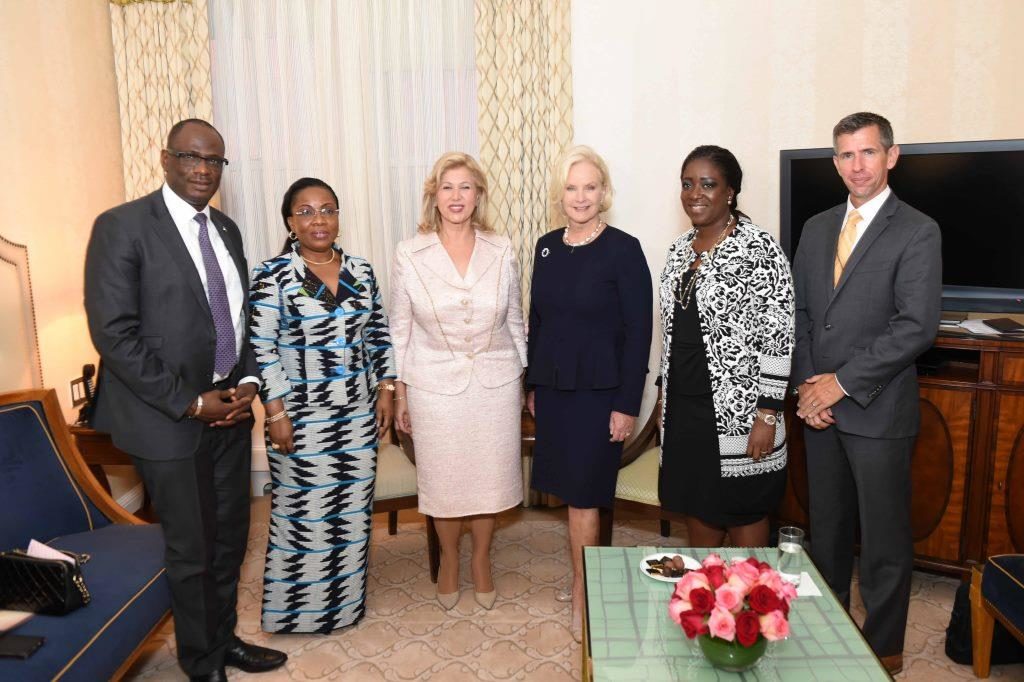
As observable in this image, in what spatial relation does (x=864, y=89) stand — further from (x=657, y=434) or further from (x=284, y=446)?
(x=284, y=446)

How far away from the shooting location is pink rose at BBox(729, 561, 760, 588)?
65.6 inches

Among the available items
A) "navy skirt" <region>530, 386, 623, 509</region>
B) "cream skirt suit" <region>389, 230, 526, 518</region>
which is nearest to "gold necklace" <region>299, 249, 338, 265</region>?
"cream skirt suit" <region>389, 230, 526, 518</region>

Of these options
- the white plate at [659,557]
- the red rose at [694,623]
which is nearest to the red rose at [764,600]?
the red rose at [694,623]

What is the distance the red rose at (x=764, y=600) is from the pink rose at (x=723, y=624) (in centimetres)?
6

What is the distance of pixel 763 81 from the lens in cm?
383

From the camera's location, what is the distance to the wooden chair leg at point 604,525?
3.04 metres

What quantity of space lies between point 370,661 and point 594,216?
176cm

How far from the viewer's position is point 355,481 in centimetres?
290

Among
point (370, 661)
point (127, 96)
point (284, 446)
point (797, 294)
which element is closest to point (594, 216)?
point (797, 294)

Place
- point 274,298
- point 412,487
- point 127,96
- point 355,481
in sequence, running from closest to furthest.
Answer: point 274,298 → point 355,481 → point 412,487 → point 127,96

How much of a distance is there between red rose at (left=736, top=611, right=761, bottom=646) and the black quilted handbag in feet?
5.67

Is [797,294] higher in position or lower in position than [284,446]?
higher

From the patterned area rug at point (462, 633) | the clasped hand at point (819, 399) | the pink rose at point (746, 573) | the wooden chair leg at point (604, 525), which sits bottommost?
the patterned area rug at point (462, 633)

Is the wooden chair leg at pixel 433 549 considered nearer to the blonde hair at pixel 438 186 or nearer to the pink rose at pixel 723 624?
the blonde hair at pixel 438 186
